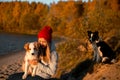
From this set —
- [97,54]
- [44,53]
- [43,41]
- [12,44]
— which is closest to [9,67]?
[97,54]

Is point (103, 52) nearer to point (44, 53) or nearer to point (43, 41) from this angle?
point (44, 53)

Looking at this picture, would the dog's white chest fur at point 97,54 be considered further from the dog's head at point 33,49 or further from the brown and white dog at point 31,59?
the dog's head at point 33,49

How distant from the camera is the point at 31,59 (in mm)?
7156

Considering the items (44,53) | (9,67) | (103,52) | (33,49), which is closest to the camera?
(33,49)

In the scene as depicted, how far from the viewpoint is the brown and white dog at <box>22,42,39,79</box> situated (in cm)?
704

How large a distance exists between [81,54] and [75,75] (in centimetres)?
358

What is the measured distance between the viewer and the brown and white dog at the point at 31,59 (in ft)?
23.1

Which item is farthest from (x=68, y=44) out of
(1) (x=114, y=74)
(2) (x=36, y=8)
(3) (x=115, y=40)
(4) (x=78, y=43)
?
(2) (x=36, y=8)

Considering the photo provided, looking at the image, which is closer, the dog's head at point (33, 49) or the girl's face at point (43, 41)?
the dog's head at point (33, 49)

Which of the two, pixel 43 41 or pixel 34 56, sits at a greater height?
pixel 43 41

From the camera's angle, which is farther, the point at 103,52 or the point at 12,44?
the point at 12,44

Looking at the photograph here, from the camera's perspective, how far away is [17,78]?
762cm

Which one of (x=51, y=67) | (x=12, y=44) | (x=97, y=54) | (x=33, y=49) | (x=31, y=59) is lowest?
(x=12, y=44)

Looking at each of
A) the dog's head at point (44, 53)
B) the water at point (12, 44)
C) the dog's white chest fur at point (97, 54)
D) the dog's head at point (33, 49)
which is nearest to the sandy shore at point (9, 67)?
the dog's white chest fur at point (97, 54)
